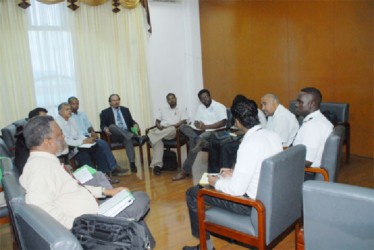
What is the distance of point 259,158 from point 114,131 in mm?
3513

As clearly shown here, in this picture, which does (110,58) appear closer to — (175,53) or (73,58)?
(73,58)

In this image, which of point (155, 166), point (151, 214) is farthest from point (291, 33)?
point (151, 214)

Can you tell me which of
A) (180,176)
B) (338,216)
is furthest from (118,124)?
(338,216)

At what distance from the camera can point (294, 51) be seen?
6.05 metres

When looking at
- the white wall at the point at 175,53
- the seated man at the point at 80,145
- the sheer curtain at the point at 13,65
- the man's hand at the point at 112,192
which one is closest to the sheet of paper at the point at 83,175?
the man's hand at the point at 112,192

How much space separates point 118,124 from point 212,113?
1.54 m

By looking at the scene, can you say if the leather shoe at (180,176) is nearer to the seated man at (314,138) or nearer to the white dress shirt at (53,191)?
the seated man at (314,138)

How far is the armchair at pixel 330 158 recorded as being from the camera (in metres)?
2.72

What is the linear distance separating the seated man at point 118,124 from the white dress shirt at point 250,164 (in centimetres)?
322

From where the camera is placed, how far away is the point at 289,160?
2.17 metres

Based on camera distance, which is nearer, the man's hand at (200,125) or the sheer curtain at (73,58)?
the man's hand at (200,125)

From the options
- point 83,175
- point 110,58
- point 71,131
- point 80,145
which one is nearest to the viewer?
point 83,175

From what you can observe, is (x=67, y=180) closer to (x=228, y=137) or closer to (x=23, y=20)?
(x=228, y=137)

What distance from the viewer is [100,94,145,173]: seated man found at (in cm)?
537
